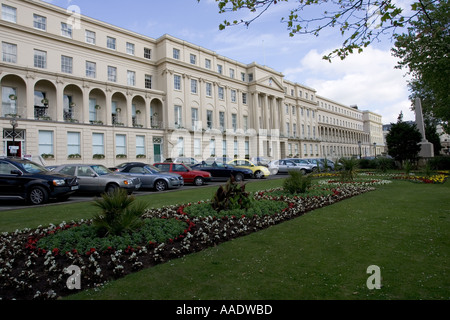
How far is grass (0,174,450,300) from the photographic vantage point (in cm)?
342

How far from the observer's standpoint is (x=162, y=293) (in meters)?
3.47

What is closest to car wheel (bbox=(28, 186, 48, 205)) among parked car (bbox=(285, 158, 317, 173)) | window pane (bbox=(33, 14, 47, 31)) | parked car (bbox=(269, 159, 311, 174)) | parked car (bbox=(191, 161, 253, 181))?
parked car (bbox=(191, 161, 253, 181))

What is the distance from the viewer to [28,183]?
11.4 metres

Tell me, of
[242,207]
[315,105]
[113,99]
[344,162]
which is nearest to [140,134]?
[113,99]

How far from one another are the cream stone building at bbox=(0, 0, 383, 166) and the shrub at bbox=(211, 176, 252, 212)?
17224 mm

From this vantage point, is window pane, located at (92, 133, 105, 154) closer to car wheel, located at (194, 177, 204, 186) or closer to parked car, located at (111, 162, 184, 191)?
parked car, located at (111, 162, 184, 191)

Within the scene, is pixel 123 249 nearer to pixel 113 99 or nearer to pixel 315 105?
pixel 113 99

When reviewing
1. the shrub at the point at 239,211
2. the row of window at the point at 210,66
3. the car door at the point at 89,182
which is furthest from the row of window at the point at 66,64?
the shrub at the point at 239,211

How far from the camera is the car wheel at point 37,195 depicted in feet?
37.4

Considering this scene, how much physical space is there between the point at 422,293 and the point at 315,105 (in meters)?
70.8

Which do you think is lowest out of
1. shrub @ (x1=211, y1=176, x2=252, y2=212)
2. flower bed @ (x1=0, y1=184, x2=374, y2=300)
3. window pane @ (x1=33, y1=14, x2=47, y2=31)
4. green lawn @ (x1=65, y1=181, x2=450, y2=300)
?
green lawn @ (x1=65, y1=181, x2=450, y2=300)

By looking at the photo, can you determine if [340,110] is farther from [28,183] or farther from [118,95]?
[28,183]

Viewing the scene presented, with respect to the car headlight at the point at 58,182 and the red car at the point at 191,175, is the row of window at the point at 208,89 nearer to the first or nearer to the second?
the red car at the point at 191,175
